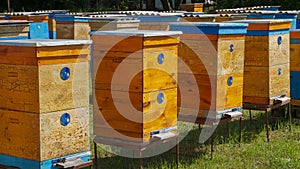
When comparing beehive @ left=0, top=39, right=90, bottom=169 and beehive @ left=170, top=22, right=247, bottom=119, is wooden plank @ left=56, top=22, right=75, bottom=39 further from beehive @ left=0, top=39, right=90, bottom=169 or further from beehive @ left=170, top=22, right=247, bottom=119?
beehive @ left=0, top=39, right=90, bottom=169

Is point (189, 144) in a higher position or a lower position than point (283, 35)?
lower

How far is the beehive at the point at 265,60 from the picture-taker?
7445mm

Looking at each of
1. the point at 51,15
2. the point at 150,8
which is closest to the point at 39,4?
the point at 150,8

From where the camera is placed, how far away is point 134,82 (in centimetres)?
543

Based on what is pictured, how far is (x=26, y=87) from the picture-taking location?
4.55m

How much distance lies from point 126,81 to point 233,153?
2322mm

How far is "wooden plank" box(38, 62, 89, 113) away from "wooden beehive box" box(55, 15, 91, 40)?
28.8 feet

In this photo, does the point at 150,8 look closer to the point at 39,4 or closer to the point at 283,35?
the point at 39,4

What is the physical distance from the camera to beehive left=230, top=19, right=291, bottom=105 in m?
7.45

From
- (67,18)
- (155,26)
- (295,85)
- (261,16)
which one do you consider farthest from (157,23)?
(67,18)

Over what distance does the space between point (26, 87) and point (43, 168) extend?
0.72 meters

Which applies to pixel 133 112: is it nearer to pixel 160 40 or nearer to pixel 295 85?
pixel 160 40

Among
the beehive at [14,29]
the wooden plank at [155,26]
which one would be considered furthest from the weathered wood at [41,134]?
the wooden plank at [155,26]

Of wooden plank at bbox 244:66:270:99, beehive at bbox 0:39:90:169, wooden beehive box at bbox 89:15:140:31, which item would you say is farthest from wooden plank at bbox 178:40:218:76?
beehive at bbox 0:39:90:169
